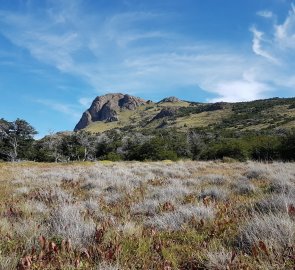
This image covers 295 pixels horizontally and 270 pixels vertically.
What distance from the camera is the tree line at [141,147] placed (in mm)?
51062

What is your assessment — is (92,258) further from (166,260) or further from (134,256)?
(166,260)

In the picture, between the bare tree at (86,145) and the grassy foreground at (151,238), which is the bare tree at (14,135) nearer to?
the bare tree at (86,145)

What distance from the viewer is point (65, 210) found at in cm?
678

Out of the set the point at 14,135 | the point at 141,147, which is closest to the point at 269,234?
the point at 141,147

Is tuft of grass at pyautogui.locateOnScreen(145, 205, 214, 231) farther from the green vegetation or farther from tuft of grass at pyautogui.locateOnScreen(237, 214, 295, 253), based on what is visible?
the green vegetation

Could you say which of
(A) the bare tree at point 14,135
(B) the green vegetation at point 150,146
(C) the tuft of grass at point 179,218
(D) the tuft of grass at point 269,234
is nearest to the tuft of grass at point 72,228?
(C) the tuft of grass at point 179,218

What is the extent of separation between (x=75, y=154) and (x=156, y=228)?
94.2 meters

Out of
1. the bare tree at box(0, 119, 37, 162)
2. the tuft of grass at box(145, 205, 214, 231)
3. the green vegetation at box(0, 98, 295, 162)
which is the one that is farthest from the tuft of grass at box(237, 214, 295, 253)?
the bare tree at box(0, 119, 37, 162)

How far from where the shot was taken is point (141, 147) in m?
72.8

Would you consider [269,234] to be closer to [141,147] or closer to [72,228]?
[72,228]

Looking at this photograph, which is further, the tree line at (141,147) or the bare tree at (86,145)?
the bare tree at (86,145)

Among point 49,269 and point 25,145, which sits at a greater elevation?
point 25,145

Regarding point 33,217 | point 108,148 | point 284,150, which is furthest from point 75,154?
point 33,217

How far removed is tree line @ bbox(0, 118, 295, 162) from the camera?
51.1 m
